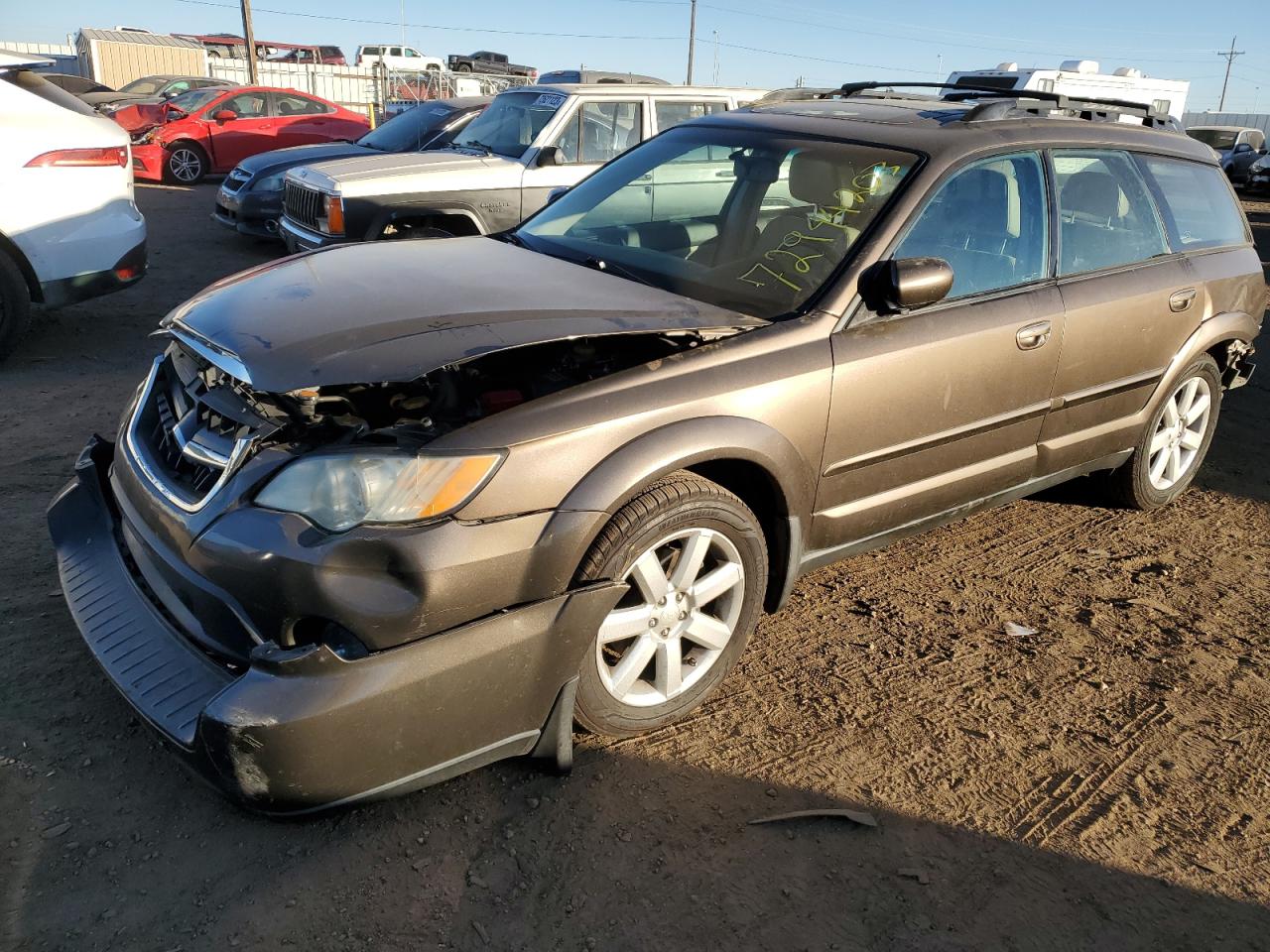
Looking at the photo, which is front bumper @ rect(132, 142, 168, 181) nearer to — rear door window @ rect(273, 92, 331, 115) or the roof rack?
rear door window @ rect(273, 92, 331, 115)

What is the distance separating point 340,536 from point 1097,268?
10.7 feet

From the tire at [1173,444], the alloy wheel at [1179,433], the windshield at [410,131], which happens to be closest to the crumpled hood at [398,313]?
the tire at [1173,444]

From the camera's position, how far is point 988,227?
3709 millimetres

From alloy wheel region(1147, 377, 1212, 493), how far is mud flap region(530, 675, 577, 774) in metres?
3.37

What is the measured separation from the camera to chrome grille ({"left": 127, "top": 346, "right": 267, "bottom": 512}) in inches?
103

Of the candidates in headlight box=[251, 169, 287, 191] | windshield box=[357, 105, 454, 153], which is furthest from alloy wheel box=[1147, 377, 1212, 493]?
headlight box=[251, 169, 287, 191]

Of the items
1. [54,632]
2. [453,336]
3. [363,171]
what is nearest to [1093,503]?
[453,336]

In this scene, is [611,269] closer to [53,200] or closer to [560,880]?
[560,880]

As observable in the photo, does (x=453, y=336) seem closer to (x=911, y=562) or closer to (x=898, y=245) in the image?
(x=898, y=245)

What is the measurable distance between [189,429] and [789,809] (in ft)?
6.58

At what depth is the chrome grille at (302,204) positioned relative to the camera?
26.4ft

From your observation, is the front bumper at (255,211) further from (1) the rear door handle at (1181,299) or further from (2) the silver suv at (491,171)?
(1) the rear door handle at (1181,299)

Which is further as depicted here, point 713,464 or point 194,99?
point 194,99

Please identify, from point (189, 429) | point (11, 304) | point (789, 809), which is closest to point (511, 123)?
point (11, 304)
